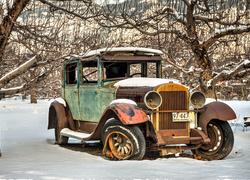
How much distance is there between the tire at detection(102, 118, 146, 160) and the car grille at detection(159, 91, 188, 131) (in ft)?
1.89

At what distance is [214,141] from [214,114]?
1.64 ft

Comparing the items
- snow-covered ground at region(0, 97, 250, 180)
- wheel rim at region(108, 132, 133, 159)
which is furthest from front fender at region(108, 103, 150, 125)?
snow-covered ground at region(0, 97, 250, 180)

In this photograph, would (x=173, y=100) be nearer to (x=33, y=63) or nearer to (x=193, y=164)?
(x=193, y=164)

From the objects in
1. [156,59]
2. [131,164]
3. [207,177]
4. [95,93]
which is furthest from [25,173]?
[156,59]

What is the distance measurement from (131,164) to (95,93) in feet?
7.13

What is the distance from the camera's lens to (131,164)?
14.7ft

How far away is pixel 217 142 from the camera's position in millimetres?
5723

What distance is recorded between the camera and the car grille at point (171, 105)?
5.34 metres

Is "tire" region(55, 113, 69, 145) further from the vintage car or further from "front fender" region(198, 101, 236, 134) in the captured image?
"front fender" region(198, 101, 236, 134)

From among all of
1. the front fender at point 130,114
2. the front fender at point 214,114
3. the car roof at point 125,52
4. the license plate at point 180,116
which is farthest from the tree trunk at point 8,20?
the front fender at point 214,114

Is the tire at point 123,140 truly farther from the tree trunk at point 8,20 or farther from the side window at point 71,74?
the side window at point 71,74

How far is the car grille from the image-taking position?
5.34 m

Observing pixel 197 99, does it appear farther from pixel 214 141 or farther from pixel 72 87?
pixel 72 87

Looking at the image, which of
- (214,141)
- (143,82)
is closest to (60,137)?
(143,82)
